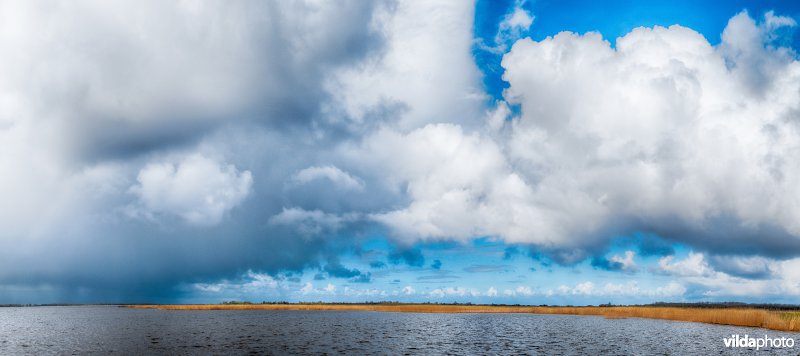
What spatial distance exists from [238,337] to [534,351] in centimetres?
3469

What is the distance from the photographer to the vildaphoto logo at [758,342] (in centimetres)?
5331

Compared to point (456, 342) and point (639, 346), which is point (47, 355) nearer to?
point (456, 342)

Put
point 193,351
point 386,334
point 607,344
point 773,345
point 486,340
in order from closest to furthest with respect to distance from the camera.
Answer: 1. point 193,351
2. point 773,345
3. point 607,344
4. point 486,340
5. point 386,334

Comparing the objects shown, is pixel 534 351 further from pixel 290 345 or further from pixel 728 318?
pixel 728 318

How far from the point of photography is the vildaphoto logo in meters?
53.3

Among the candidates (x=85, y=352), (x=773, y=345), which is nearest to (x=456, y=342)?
(x=773, y=345)

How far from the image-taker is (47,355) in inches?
1832

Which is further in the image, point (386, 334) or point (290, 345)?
point (386, 334)

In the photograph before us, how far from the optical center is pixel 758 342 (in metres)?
55.0

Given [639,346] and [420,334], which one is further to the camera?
[420,334]

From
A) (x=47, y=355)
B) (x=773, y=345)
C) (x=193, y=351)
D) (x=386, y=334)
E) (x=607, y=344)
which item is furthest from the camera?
(x=386, y=334)

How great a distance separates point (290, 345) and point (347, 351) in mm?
8133

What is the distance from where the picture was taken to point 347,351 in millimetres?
49625

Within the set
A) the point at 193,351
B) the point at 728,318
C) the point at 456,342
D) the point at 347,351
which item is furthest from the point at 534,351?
the point at 728,318
